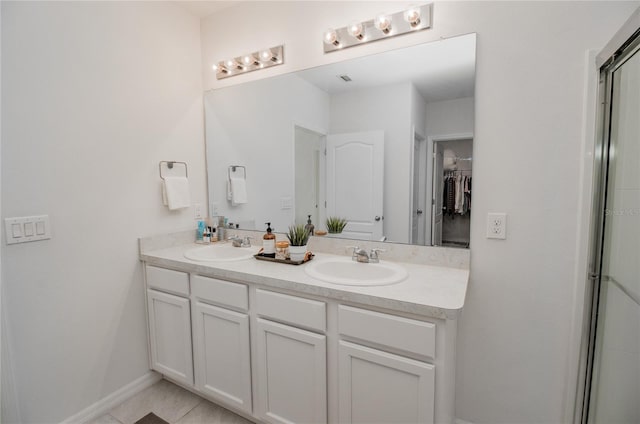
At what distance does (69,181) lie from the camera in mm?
1614

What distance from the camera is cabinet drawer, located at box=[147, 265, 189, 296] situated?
1765mm

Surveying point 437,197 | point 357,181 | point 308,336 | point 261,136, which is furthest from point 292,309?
point 261,136

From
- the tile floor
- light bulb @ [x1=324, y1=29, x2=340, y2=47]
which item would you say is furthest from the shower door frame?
the tile floor

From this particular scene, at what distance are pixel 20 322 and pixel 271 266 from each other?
1.18 m

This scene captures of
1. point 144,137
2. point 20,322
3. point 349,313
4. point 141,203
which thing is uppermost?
point 144,137

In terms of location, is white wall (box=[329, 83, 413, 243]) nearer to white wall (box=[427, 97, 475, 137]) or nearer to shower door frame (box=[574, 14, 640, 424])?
white wall (box=[427, 97, 475, 137])

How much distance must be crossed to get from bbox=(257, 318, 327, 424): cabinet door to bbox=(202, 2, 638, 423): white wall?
772 mm

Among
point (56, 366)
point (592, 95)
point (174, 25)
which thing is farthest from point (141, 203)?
point (592, 95)

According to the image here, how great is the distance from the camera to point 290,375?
1449 mm

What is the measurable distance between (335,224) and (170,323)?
1147mm

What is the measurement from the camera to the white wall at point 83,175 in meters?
1.45

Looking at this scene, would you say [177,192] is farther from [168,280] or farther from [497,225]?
[497,225]

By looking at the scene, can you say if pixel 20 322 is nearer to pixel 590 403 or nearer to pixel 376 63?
pixel 376 63

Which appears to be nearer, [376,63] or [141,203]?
[376,63]
